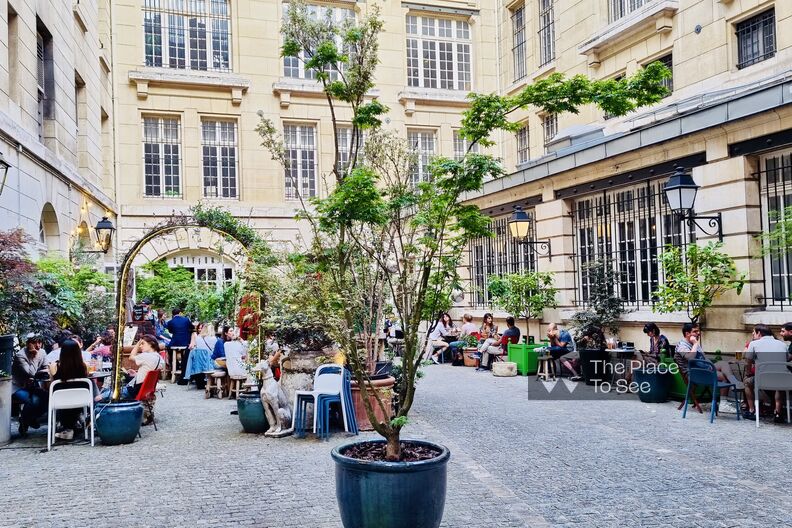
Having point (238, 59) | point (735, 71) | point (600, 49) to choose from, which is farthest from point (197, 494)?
point (238, 59)

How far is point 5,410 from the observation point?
9.56 m

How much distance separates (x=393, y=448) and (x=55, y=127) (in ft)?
50.0

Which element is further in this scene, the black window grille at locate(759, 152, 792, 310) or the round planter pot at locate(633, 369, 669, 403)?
the round planter pot at locate(633, 369, 669, 403)

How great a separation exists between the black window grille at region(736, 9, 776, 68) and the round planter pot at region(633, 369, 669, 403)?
7980mm

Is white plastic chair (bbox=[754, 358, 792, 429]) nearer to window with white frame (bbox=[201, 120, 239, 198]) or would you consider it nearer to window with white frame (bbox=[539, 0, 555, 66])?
window with white frame (bbox=[539, 0, 555, 66])

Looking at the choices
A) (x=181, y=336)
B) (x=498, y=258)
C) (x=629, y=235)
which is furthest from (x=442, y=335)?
(x=181, y=336)

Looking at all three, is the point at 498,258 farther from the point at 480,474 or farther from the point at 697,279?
the point at 480,474

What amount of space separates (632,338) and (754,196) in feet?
12.9

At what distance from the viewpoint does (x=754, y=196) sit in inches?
464

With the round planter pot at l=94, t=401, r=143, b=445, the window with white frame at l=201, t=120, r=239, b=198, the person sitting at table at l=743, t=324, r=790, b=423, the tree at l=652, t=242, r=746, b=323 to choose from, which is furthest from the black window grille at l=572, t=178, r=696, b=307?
the window with white frame at l=201, t=120, r=239, b=198

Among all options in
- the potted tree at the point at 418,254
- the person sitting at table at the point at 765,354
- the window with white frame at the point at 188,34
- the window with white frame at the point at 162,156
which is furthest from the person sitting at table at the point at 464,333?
the window with white frame at the point at 188,34

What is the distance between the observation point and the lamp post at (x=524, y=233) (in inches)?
622

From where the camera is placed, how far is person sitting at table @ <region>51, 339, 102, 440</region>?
9.42 metres

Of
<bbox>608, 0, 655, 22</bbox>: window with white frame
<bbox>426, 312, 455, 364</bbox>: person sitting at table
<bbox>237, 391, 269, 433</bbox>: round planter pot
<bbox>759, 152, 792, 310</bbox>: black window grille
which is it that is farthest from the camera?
<bbox>426, 312, 455, 364</bbox>: person sitting at table
